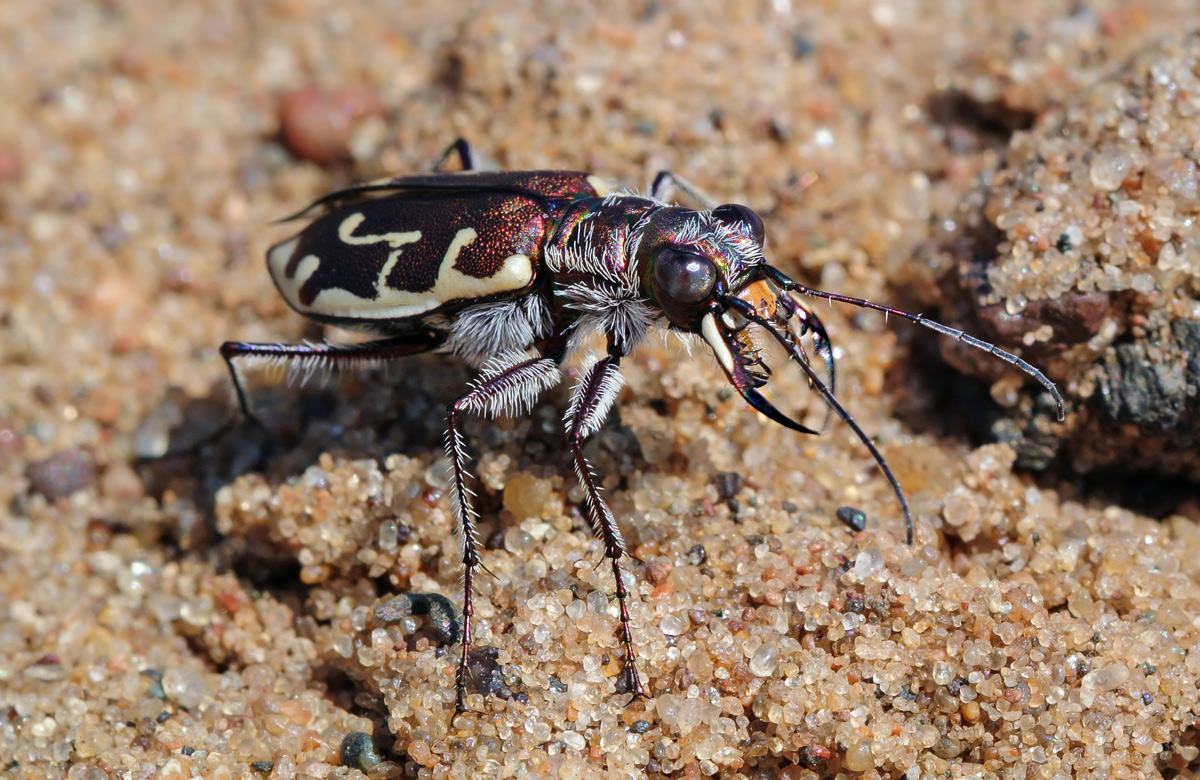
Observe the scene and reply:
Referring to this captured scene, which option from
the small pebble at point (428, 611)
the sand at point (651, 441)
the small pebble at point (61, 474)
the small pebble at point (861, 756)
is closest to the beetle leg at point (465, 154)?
the sand at point (651, 441)

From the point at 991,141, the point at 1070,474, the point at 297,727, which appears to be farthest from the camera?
the point at 991,141

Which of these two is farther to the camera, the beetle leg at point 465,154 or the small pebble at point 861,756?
the beetle leg at point 465,154

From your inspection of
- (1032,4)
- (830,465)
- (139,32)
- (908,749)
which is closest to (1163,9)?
(1032,4)

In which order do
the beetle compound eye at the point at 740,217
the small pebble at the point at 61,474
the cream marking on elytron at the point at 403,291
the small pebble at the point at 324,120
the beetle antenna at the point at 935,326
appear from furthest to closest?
the small pebble at the point at 324,120 → the small pebble at the point at 61,474 → the cream marking on elytron at the point at 403,291 → the beetle compound eye at the point at 740,217 → the beetle antenna at the point at 935,326

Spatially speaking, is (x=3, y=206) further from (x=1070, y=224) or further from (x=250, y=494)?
(x=1070, y=224)

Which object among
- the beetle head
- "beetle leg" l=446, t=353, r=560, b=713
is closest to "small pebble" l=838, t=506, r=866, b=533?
the beetle head

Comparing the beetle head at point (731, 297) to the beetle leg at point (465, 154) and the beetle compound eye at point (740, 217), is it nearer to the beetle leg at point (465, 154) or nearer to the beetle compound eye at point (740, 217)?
the beetle compound eye at point (740, 217)

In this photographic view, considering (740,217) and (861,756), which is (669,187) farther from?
(861,756)
